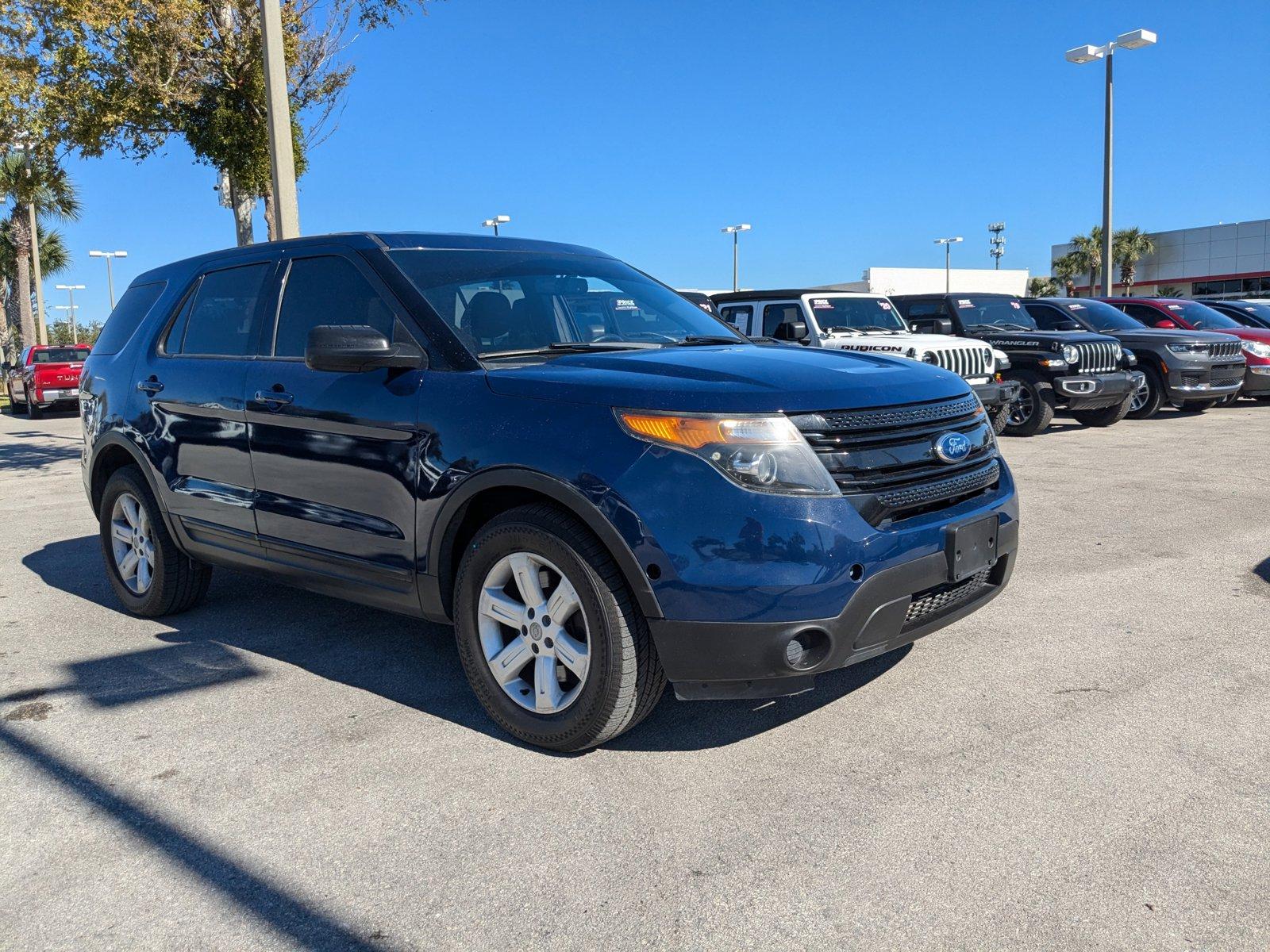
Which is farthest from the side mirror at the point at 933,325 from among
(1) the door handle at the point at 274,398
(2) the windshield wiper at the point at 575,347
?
(1) the door handle at the point at 274,398

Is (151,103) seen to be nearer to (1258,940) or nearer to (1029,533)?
(1029,533)

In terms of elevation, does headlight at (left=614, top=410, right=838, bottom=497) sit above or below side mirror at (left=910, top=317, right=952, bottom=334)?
below

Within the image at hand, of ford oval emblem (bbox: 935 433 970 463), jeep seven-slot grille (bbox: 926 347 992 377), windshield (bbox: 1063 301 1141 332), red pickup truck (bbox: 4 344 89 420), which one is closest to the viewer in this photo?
ford oval emblem (bbox: 935 433 970 463)

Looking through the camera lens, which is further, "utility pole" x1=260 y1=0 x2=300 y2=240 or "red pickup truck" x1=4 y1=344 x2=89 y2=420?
"red pickup truck" x1=4 y1=344 x2=89 y2=420

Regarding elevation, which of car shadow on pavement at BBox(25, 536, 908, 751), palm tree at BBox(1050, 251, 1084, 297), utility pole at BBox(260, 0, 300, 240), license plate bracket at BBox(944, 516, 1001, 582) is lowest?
car shadow on pavement at BBox(25, 536, 908, 751)

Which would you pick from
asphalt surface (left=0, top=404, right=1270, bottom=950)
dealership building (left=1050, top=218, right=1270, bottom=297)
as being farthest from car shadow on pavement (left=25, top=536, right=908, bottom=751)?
dealership building (left=1050, top=218, right=1270, bottom=297)

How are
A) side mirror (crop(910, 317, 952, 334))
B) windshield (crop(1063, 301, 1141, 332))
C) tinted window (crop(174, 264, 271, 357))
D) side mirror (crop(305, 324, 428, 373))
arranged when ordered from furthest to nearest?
windshield (crop(1063, 301, 1141, 332)) → side mirror (crop(910, 317, 952, 334)) → tinted window (crop(174, 264, 271, 357)) → side mirror (crop(305, 324, 428, 373))

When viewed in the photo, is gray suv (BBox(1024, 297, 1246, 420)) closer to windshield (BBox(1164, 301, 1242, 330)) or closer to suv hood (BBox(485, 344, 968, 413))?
windshield (BBox(1164, 301, 1242, 330))

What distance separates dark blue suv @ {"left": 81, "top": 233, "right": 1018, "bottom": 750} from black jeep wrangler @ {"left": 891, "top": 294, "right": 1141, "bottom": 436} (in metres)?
9.00

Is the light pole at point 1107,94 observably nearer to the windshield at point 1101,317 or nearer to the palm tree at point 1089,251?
the windshield at point 1101,317

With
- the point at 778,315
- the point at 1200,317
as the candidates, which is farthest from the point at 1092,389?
the point at 1200,317

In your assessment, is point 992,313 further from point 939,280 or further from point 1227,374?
point 939,280

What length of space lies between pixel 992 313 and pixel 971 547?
37.1 feet

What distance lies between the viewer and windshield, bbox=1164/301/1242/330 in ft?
51.0
